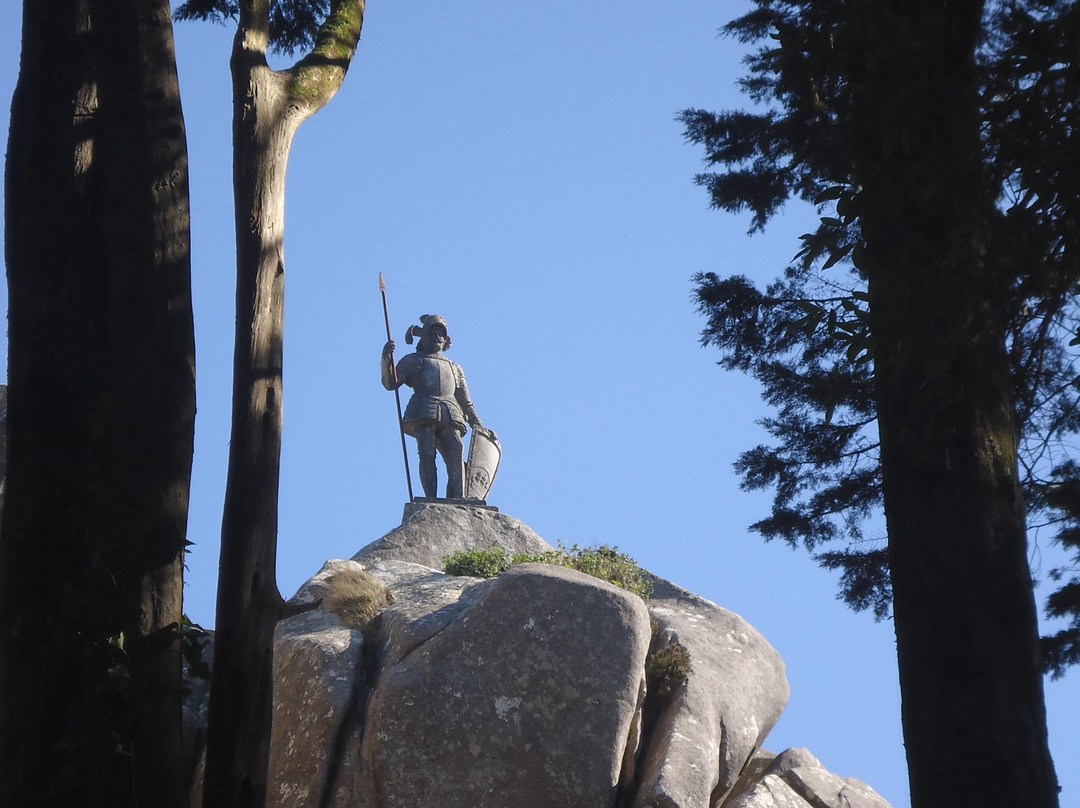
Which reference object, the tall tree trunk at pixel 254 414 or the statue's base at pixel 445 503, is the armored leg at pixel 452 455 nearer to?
the statue's base at pixel 445 503

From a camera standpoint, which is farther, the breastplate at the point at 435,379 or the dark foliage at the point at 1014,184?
the breastplate at the point at 435,379

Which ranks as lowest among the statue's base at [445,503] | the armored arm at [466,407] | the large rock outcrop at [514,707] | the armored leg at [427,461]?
the large rock outcrop at [514,707]

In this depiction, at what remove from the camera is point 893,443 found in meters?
5.04

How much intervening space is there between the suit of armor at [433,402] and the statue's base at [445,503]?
50 cm

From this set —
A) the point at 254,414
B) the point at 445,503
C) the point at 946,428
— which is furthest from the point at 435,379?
the point at 946,428

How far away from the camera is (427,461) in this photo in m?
14.5

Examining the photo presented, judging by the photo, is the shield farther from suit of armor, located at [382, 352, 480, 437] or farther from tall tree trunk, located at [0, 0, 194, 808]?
tall tree trunk, located at [0, 0, 194, 808]

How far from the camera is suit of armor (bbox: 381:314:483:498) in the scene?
14477 millimetres

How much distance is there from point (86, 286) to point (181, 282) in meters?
0.40

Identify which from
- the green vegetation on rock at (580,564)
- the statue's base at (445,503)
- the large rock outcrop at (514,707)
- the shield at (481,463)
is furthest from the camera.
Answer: the shield at (481,463)

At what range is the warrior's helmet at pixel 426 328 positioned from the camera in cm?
1504

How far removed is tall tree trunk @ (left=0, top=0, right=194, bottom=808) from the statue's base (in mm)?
8386

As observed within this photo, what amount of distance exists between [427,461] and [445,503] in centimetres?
94

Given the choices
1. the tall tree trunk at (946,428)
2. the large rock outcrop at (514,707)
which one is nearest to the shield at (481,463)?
the large rock outcrop at (514,707)
